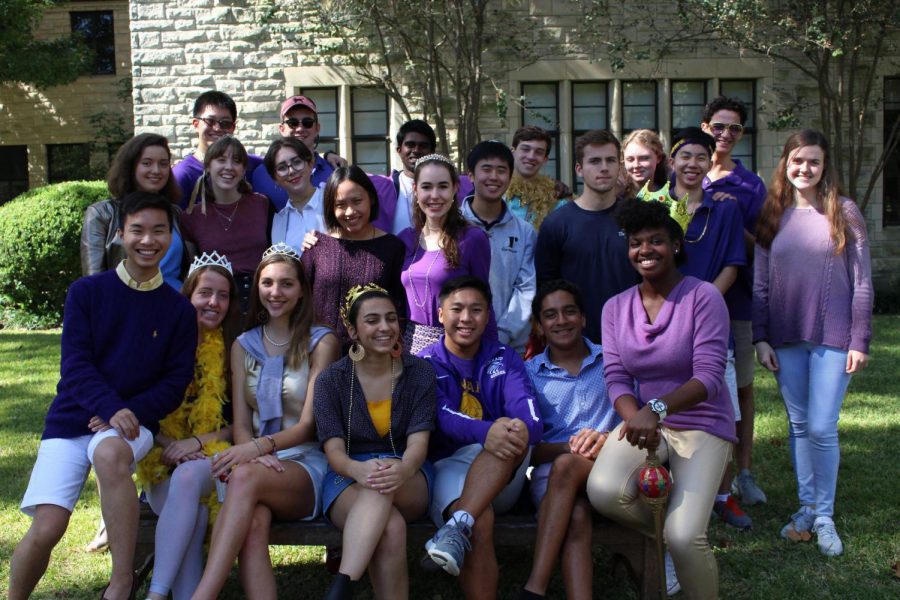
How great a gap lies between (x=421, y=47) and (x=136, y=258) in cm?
924

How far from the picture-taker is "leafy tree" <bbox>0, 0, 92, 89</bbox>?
49.9ft

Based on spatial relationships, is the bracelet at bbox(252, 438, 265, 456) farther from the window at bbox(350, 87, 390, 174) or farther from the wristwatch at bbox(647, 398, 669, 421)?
the window at bbox(350, 87, 390, 174)

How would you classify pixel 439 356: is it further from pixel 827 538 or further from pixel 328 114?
pixel 328 114

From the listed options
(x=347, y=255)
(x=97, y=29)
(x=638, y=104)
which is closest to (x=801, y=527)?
(x=347, y=255)

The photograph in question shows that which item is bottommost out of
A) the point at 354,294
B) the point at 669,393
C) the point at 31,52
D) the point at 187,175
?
the point at 669,393

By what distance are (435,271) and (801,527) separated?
2.27 meters

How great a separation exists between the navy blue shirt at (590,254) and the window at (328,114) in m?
8.89

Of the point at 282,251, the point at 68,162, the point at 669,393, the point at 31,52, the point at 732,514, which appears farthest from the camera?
the point at 68,162

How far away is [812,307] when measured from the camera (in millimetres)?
4598

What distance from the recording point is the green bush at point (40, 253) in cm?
1252

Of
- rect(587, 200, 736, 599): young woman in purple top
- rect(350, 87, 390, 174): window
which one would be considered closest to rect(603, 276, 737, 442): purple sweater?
rect(587, 200, 736, 599): young woman in purple top

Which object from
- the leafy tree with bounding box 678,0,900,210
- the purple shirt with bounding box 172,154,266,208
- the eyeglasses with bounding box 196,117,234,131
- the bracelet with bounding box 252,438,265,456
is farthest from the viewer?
the leafy tree with bounding box 678,0,900,210

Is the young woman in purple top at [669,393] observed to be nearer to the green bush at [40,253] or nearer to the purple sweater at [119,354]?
the purple sweater at [119,354]

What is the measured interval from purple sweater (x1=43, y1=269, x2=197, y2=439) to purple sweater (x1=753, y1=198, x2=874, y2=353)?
286 centimetres
